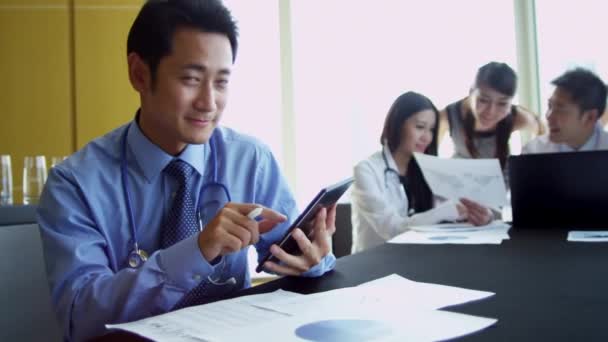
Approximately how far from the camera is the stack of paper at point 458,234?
1.44 m

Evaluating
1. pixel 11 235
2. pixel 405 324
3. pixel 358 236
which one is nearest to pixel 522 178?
pixel 358 236

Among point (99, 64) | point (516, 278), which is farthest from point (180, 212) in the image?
point (99, 64)

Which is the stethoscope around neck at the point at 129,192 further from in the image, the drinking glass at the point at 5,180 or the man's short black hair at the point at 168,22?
the drinking glass at the point at 5,180

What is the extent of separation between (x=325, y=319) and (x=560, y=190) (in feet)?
4.09

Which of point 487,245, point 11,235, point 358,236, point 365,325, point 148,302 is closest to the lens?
point 365,325

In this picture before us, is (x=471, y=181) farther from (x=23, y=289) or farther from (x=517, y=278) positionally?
(x=23, y=289)

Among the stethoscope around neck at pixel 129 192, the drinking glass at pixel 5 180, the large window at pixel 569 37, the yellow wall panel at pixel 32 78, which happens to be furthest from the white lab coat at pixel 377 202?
the yellow wall panel at pixel 32 78

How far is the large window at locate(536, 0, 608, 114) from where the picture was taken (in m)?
3.13

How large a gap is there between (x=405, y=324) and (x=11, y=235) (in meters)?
1.44

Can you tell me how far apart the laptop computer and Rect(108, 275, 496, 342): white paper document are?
967mm

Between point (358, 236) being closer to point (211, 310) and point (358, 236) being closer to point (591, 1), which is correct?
point (211, 310)

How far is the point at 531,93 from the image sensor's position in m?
3.50

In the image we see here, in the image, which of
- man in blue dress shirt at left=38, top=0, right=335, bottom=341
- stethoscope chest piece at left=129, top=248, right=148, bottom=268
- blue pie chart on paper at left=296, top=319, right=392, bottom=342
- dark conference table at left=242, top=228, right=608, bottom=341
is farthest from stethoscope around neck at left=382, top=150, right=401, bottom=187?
blue pie chart on paper at left=296, top=319, right=392, bottom=342

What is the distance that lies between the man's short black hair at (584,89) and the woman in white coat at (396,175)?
0.61 meters
